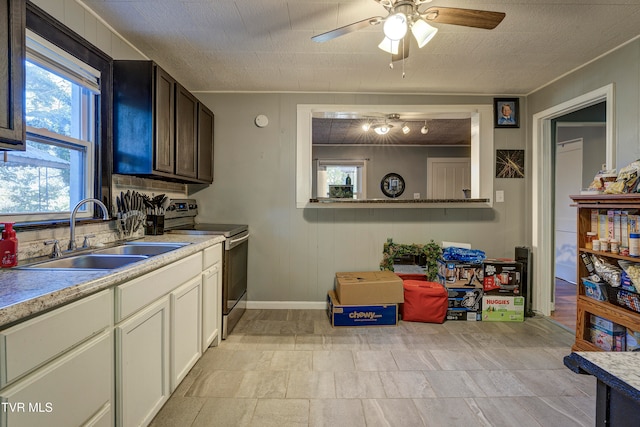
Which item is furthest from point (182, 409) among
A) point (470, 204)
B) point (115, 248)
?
point (470, 204)

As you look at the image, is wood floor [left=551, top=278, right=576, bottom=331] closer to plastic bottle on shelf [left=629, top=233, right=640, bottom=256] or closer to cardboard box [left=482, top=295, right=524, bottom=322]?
cardboard box [left=482, top=295, right=524, bottom=322]

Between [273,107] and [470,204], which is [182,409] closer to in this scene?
[273,107]

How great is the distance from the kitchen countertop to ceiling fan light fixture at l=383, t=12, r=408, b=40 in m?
1.63

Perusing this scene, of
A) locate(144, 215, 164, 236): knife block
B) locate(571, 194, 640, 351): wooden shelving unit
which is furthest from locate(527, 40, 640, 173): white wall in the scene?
locate(144, 215, 164, 236): knife block

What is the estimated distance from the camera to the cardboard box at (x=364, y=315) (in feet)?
9.86

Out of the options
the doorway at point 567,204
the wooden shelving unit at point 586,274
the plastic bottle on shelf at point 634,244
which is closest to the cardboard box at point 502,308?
the wooden shelving unit at point 586,274

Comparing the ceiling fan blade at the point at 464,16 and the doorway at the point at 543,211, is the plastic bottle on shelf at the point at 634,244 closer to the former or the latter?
the doorway at the point at 543,211

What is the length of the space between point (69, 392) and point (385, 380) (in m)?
1.71

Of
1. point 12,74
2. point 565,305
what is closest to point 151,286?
point 12,74

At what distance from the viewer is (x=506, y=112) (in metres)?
3.50

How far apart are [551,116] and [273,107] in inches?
112

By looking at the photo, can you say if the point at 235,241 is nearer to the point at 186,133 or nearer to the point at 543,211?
the point at 186,133

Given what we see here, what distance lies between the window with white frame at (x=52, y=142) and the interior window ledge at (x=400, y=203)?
200 cm

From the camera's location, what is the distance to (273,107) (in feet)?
11.4
